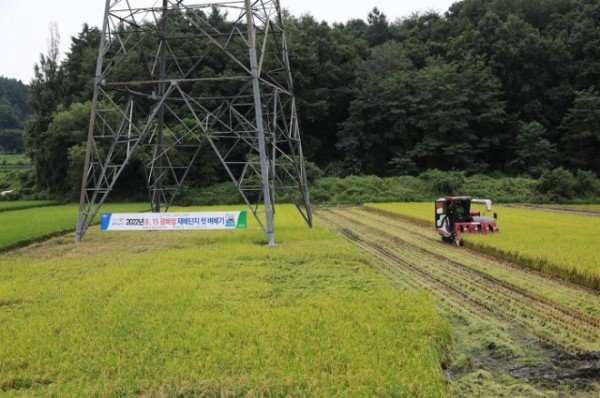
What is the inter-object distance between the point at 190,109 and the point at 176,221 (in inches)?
125

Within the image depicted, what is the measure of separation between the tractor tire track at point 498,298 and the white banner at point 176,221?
4.11 m

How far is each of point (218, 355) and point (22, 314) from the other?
3.45 m

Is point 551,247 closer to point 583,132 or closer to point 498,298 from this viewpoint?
point 498,298

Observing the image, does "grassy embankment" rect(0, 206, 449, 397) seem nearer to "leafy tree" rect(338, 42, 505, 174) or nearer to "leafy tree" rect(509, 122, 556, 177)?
"leafy tree" rect(338, 42, 505, 174)

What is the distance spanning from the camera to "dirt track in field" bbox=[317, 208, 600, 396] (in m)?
5.54

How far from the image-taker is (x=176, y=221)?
14.1 metres

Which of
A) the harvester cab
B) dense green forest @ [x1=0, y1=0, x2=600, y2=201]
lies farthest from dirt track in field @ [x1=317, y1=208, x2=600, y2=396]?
dense green forest @ [x1=0, y1=0, x2=600, y2=201]

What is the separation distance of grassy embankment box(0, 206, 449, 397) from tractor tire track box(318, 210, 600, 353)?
150 cm

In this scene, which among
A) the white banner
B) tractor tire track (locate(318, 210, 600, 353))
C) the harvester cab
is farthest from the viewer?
the harvester cab

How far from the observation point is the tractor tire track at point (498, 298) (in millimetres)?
6696

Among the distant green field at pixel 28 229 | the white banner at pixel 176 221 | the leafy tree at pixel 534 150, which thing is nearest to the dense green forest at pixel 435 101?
the leafy tree at pixel 534 150

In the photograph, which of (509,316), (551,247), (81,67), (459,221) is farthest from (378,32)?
(509,316)

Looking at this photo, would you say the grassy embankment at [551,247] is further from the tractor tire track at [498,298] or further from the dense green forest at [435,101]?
the dense green forest at [435,101]

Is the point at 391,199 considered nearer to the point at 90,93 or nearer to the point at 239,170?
the point at 239,170
